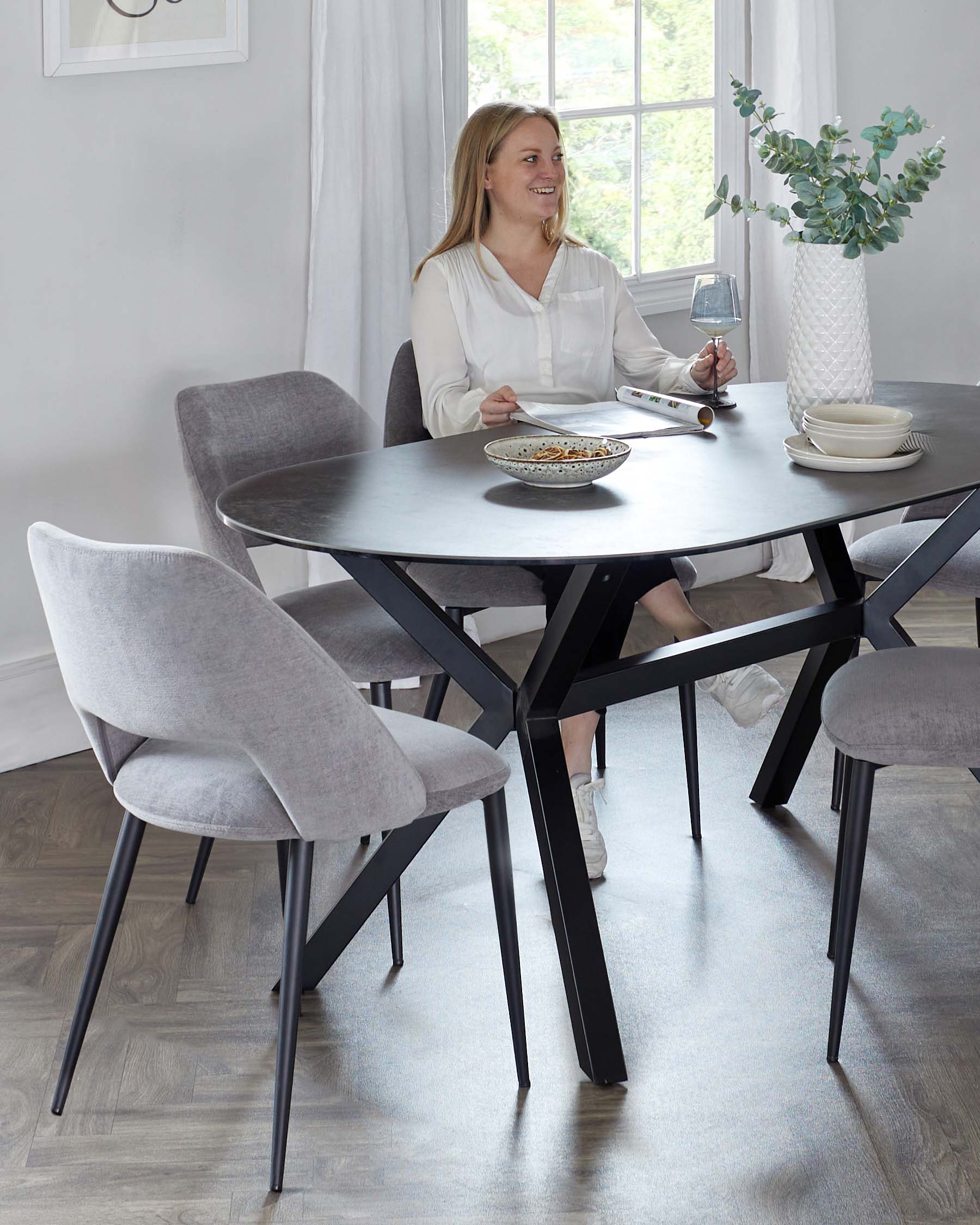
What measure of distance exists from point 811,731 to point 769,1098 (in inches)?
40.1

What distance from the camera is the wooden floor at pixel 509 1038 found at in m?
1.78

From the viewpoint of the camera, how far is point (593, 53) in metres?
4.06

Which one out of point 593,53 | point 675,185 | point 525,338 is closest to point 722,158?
point 675,185

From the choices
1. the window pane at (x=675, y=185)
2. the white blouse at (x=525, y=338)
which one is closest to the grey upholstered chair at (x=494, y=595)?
the white blouse at (x=525, y=338)

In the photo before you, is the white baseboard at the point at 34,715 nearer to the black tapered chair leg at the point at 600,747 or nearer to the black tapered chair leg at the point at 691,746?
the black tapered chair leg at the point at 600,747

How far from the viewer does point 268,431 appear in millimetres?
2688

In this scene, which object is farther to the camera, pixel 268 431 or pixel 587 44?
pixel 587 44

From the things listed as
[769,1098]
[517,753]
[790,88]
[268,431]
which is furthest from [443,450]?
[790,88]

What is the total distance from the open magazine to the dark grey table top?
0.03 metres

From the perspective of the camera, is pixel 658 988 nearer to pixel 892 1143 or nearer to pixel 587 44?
pixel 892 1143

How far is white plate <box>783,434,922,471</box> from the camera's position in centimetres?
219

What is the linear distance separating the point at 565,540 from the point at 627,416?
2.68ft

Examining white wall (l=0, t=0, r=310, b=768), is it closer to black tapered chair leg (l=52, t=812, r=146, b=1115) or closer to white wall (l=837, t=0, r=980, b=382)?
black tapered chair leg (l=52, t=812, r=146, b=1115)

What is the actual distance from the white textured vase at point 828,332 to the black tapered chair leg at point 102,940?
1377 millimetres
